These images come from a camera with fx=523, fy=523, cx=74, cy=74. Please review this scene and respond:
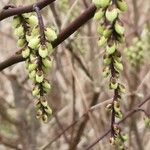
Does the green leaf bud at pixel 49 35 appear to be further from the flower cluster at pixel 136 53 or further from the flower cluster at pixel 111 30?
the flower cluster at pixel 136 53

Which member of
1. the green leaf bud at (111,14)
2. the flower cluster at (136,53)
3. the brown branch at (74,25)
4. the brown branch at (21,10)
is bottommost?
the flower cluster at (136,53)

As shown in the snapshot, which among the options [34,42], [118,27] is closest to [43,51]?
[34,42]

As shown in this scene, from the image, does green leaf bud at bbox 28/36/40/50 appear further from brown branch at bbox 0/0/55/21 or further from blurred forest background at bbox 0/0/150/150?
blurred forest background at bbox 0/0/150/150

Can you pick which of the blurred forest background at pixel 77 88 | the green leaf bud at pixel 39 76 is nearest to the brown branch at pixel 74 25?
the green leaf bud at pixel 39 76

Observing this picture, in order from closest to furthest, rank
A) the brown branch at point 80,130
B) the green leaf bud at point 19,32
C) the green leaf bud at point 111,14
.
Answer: the green leaf bud at point 111,14 → the green leaf bud at point 19,32 → the brown branch at point 80,130

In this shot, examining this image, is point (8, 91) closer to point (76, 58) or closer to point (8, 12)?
point (76, 58)

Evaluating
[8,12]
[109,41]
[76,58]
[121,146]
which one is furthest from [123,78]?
[109,41]

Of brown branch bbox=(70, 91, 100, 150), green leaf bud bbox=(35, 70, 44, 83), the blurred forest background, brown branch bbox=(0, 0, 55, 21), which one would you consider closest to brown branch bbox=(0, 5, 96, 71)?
brown branch bbox=(0, 0, 55, 21)

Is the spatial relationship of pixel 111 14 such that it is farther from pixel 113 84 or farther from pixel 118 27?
pixel 113 84
